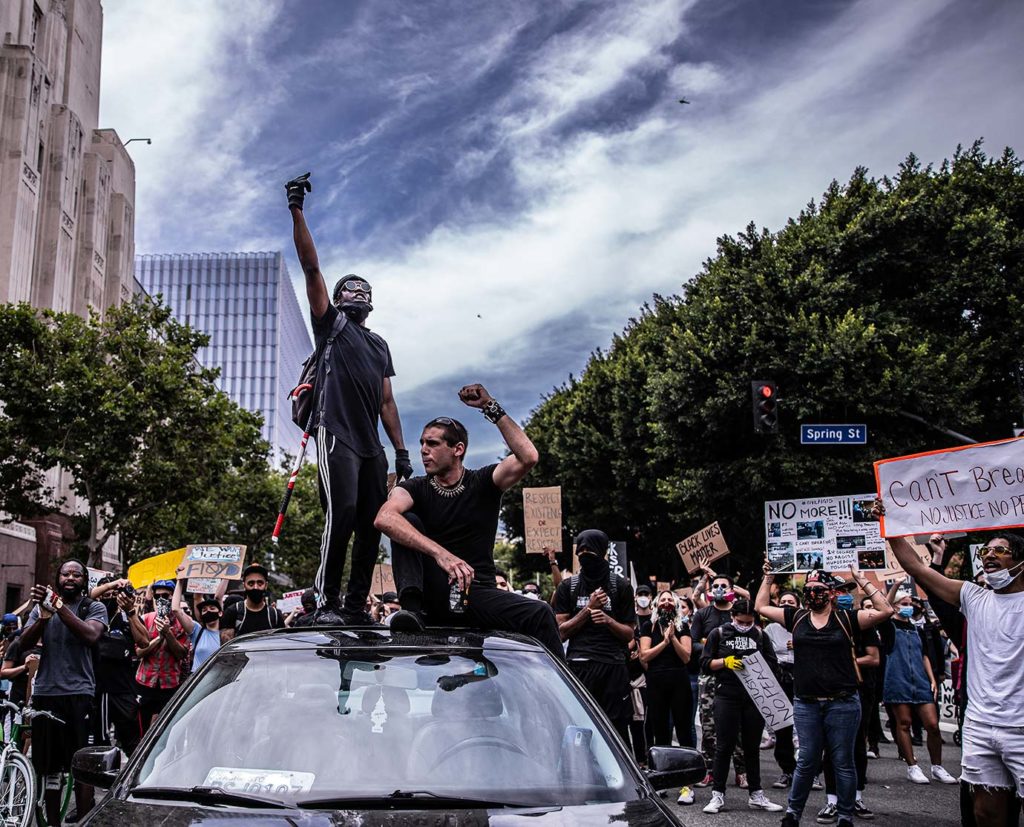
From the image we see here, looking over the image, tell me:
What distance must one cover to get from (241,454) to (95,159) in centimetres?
1748

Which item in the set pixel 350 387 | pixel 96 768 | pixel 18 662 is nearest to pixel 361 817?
pixel 96 768

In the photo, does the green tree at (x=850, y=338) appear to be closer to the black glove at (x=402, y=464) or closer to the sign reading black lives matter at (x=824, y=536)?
the sign reading black lives matter at (x=824, y=536)

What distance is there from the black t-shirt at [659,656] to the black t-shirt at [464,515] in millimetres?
6335

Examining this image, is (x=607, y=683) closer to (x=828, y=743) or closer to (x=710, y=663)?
(x=828, y=743)

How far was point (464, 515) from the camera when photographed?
5.46m

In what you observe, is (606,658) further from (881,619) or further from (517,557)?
(517,557)

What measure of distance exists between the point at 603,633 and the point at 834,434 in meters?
9.80

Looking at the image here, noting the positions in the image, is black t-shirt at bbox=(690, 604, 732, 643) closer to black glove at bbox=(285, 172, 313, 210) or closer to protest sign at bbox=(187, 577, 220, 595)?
protest sign at bbox=(187, 577, 220, 595)

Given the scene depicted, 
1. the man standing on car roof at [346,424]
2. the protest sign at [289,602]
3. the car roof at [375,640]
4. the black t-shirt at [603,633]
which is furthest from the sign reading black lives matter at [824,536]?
the car roof at [375,640]

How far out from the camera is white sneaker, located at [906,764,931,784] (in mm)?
11547

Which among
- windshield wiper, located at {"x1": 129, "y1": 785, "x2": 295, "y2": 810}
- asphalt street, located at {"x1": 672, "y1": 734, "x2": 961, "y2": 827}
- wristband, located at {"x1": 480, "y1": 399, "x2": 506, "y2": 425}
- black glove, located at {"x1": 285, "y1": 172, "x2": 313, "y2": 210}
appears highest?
black glove, located at {"x1": 285, "y1": 172, "x2": 313, "y2": 210}

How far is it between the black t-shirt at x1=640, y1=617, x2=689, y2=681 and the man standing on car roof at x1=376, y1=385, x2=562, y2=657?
6.23m

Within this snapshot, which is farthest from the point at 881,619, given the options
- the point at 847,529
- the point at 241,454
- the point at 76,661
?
the point at 241,454

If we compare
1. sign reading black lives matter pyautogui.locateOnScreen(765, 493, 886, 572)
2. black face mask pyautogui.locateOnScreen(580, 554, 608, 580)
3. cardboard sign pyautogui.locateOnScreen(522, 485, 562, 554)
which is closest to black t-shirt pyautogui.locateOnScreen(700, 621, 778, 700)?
black face mask pyautogui.locateOnScreen(580, 554, 608, 580)
